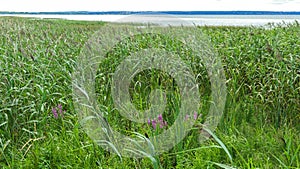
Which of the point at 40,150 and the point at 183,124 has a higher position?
the point at 183,124

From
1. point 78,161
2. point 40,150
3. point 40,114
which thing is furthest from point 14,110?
point 78,161

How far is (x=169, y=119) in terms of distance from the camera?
2934 millimetres

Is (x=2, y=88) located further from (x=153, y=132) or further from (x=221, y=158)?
(x=221, y=158)

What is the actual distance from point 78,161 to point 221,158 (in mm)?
946

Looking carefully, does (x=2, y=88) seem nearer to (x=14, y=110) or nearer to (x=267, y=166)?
(x=14, y=110)

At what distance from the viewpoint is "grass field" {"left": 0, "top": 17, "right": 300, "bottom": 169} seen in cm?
227

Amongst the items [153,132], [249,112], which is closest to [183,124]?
[153,132]

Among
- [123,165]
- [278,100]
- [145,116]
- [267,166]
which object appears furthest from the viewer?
[278,100]

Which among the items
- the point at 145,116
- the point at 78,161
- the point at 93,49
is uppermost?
the point at 93,49

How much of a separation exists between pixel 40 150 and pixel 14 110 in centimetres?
68

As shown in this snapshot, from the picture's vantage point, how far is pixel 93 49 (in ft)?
13.4

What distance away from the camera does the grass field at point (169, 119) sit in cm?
227

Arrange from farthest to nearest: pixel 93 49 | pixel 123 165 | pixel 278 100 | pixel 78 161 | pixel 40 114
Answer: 1. pixel 93 49
2. pixel 278 100
3. pixel 40 114
4. pixel 78 161
5. pixel 123 165

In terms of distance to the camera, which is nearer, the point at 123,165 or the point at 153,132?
the point at 123,165
